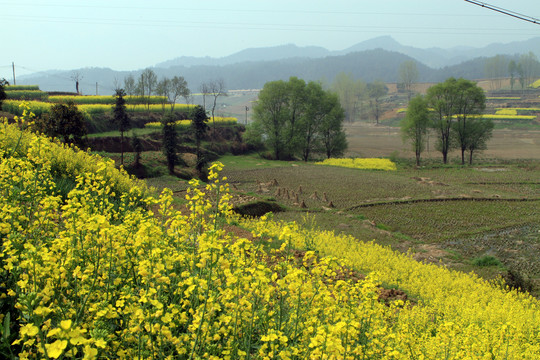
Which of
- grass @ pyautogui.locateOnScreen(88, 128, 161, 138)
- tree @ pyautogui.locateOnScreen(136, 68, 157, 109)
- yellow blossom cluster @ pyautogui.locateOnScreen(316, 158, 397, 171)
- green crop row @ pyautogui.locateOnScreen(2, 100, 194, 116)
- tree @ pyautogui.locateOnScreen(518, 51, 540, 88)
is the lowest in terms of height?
yellow blossom cluster @ pyautogui.locateOnScreen(316, 158, 397, 171)

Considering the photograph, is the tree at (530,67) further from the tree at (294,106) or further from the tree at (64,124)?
the tree at (64,124)

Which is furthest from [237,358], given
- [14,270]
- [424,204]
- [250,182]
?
[250,182]

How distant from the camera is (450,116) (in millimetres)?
55062

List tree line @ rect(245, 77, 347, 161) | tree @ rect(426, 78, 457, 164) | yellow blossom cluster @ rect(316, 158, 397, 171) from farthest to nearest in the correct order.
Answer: tree line @ rect(245, 77, 347, 161) → tree @ rect(426, 78, 457, 164) → yellow blossom cluster @ rect(316, 158, 397, 171)

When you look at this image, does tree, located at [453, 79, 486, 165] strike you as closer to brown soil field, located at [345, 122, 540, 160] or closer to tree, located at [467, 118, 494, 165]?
tree, located at [467, 118, 494, 165]

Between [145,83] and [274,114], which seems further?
[145,83]

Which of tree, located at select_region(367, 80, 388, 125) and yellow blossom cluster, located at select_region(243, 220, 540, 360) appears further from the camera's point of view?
tree, located at select_region(367, 80, 388, 125)

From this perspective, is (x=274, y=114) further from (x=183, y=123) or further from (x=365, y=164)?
(x=365, y=164)

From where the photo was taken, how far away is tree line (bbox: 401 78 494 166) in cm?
5381

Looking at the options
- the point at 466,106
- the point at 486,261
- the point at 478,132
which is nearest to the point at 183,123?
the point at 466,106

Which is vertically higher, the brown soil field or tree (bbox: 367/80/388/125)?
tree (bbox: 367/80/388/125)

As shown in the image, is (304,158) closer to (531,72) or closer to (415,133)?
(415,133)

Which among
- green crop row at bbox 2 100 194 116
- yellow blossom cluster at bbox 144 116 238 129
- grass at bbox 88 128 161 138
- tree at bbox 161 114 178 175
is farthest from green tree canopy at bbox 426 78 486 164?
green crop row at bbox 2 100 194 116

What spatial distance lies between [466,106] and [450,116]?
2321 millimetres
